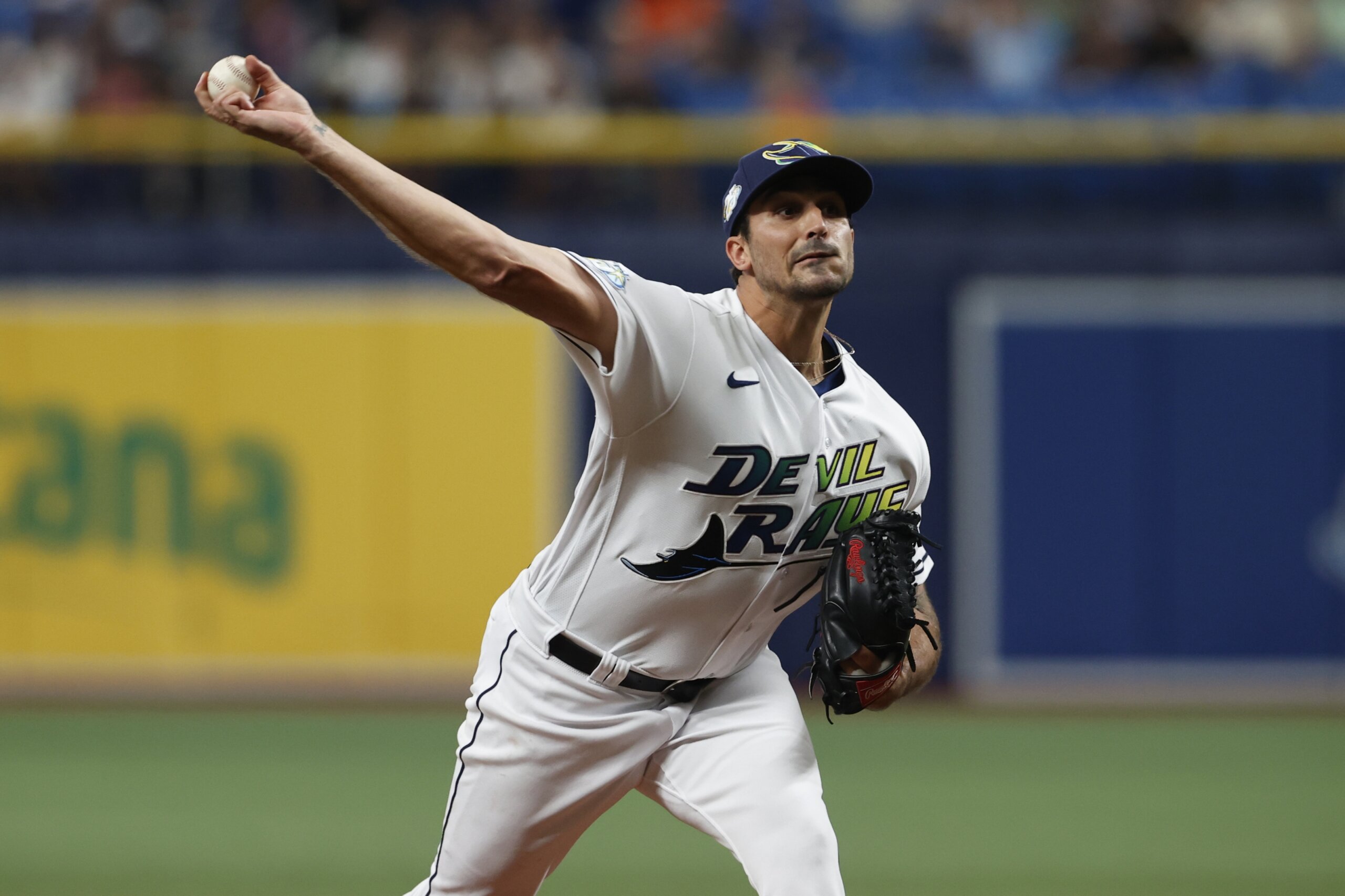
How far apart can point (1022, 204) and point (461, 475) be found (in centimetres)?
399

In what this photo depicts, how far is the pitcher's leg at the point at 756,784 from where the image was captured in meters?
3.57

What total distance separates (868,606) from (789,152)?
1.04 meters

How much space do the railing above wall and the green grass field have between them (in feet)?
11.6

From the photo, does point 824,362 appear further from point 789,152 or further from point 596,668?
point 596,668

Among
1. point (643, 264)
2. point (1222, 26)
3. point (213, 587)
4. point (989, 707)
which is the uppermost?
point (1222, 26)

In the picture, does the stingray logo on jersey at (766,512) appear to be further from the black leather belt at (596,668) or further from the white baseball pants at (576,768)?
the white baseball pants at (576,768)

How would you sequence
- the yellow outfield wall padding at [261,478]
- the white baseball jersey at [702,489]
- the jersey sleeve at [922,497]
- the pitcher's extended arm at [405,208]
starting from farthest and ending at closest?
the yellow outfield wall padding at [261,478] → the jersey sleeve at [922,497] → the white baseball jersey at [702,489] → the pitcher's extended arm at [405,208]

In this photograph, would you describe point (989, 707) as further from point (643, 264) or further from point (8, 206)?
point (8, 206)

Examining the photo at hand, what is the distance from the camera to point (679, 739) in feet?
12.7

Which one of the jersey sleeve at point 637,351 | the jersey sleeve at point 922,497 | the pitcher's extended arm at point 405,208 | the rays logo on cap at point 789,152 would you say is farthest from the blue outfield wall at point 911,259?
the pitcher's extended arm at point 405,208

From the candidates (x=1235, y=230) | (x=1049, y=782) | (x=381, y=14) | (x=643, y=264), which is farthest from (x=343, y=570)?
(x=1235, y=230)

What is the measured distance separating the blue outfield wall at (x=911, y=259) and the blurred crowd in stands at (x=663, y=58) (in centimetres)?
98

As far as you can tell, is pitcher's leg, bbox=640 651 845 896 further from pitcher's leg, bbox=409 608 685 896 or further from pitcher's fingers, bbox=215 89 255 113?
pitcher's fingers, bbox=215 89 255 113

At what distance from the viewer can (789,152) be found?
3709 mm
